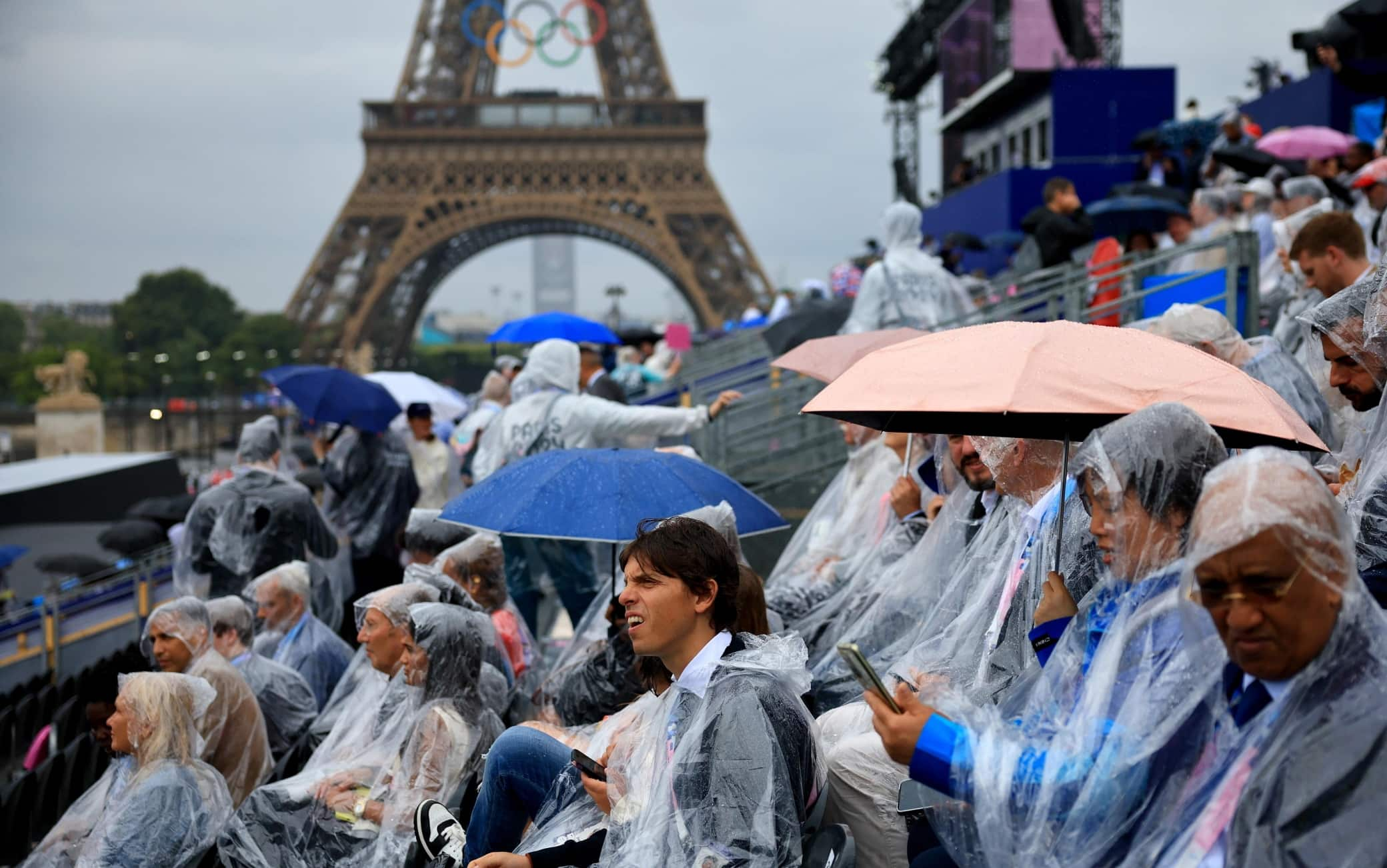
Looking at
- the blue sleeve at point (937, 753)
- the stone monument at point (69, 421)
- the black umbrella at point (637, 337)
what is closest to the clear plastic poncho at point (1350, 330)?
the blue sleeve at point (937, 753)

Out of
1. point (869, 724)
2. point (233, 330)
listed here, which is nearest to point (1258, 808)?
point (869, 724)

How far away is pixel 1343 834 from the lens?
162 centimetres

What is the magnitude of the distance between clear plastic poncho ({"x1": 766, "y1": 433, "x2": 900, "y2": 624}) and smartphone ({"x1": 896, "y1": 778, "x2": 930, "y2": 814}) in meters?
1.98

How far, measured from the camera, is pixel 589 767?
273 centimetres

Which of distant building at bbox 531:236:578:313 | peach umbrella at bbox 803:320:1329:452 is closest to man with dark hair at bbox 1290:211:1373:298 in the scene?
peach umbrella at bbox 803:320:1329:452

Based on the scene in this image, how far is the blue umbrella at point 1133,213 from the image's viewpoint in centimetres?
912

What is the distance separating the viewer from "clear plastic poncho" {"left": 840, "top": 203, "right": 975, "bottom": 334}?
6984 millimetres

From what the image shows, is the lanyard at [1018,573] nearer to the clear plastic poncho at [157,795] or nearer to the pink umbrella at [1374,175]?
the clear plastic poncho at [157,795]

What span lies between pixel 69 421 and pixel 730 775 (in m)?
30.1

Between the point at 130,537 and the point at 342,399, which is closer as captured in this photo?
the point at 342,399

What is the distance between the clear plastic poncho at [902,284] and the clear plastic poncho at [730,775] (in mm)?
4566

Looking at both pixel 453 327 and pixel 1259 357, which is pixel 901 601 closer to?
pixel 1259 357

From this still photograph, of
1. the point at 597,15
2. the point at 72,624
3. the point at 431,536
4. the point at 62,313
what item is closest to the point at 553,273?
the point at 62,313

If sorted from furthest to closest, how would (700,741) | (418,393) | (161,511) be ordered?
(161,511) → (418,393) → (700,741)
